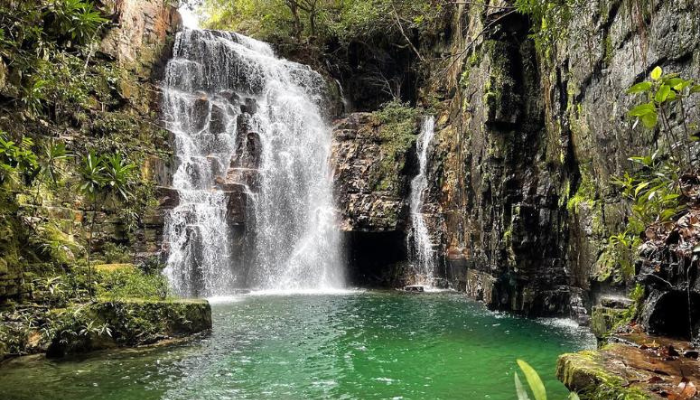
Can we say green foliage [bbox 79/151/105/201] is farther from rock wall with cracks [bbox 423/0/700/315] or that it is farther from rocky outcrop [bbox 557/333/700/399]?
rocky outcrop [bbox 557/333/700/399]

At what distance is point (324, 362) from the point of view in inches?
319

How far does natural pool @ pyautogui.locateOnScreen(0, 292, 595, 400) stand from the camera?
660 centimetres

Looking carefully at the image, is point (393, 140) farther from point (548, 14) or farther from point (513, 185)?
point (548, 14)

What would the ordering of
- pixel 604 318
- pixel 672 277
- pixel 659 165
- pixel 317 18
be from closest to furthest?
pixel 672 277, pixel 659 165, pixel 604 318, pixel 317 18

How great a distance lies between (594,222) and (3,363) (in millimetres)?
10341

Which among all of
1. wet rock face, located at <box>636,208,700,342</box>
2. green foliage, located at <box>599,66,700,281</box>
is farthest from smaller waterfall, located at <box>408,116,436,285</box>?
wet rock face, located at <box>636,208,700,342</box>

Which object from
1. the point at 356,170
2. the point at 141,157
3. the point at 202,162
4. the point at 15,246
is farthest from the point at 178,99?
the point at 15,246

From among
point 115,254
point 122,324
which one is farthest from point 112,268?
point 115,254

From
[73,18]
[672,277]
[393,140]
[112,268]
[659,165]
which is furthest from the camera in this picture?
[393,140]

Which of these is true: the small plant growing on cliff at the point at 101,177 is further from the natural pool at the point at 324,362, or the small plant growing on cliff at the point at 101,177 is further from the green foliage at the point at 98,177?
the natural pool at the point at 324,362

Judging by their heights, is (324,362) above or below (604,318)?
below

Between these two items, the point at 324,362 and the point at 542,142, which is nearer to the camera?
the point at 324,362

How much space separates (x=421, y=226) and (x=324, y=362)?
1114 cm

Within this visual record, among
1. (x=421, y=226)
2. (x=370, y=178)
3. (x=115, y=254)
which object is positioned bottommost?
(x=115, y=254)
